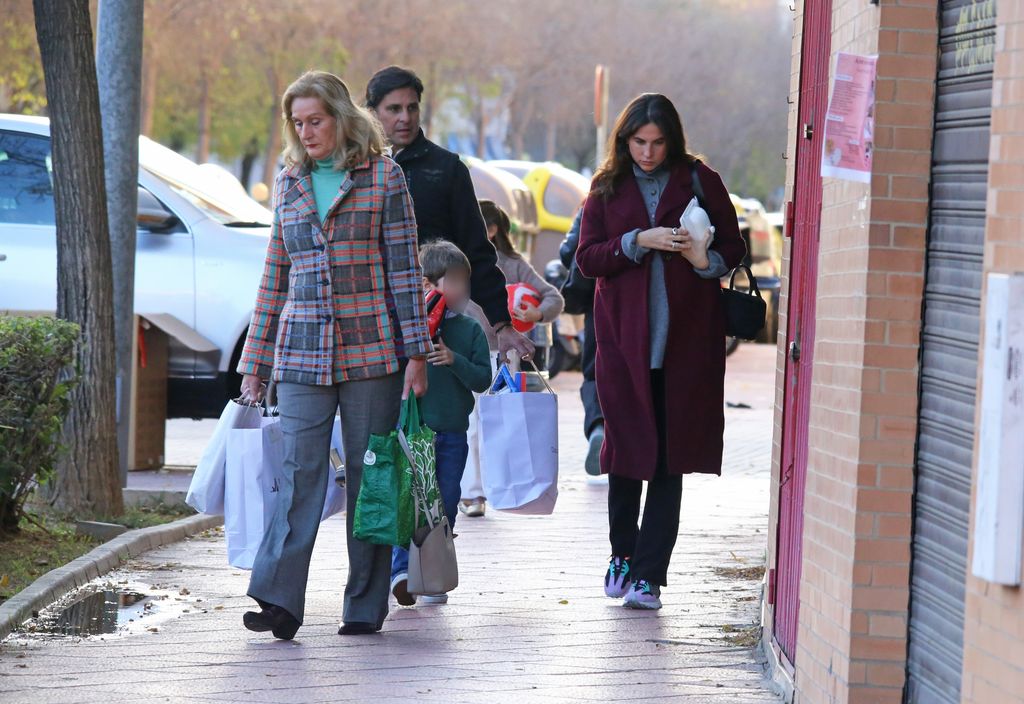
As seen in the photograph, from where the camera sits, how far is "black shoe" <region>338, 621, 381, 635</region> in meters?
6.31

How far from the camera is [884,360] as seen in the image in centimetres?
454

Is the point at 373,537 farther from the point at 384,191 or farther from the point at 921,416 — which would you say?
the point at 921,416

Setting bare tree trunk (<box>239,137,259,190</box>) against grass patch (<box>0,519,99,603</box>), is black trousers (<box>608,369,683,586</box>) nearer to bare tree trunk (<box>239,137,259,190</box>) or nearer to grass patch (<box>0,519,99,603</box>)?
grass patch (<box>0,519,99,603</box>)

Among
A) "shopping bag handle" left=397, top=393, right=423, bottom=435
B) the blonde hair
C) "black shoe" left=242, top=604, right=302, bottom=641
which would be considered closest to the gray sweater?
"shopping bag handle" left=397, top=393, right=423, bottom=435

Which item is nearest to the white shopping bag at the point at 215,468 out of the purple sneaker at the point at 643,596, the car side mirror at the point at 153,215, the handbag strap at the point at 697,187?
the purple sneaker at the point at 643,596

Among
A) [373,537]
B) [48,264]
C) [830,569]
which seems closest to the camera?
[830,569]

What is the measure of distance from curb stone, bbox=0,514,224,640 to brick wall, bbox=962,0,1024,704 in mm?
3554

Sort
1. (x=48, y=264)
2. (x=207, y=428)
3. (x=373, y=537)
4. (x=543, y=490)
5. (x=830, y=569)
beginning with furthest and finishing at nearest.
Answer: (x=207, y=428) → (x=48, y=264) → (x=543, y=490) → (x=373, y=537) → (x=830, y=569)

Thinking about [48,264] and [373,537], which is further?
[48,264]

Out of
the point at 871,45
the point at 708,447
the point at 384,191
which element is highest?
the point at 871,45

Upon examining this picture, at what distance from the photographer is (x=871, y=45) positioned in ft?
15.0

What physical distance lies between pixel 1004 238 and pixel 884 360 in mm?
960

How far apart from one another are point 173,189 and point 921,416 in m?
7.89

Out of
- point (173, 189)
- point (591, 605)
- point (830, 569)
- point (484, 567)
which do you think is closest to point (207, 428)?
point (173, 189)
